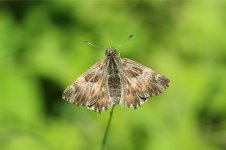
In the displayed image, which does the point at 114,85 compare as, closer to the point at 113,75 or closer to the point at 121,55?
the point at 113,75

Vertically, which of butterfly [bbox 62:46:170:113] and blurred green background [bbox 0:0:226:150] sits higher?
blurred green background [bbox 0:0:226:150]

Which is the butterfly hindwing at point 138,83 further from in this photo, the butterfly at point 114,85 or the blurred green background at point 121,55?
the blurred green background at point 121,55

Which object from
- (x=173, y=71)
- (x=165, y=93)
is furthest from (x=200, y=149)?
(x=173, y=71)

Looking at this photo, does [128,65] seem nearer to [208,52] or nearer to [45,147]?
[45,147]

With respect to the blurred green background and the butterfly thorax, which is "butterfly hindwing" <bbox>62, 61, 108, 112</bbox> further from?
the blurred green background

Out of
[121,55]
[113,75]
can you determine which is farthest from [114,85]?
[121,55]

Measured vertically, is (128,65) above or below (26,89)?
below

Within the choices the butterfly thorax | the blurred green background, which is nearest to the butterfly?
the butterfly thorax
